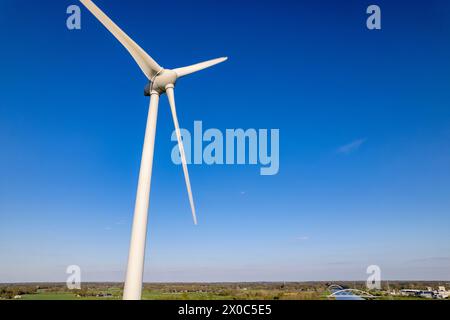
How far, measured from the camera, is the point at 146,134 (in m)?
13.9

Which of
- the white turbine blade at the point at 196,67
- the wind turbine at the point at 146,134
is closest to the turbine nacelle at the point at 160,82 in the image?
the wind turbine at the point at 146,134

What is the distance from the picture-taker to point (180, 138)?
15.1 metres

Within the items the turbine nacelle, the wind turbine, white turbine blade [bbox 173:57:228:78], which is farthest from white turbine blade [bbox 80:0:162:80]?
white turbine blade [bbox 173:57:228:78]

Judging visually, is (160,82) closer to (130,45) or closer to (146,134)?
(130,45)

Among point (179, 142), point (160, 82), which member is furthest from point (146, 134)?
point (160, 82)

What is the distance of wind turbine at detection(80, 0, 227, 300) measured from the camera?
35.9 ft

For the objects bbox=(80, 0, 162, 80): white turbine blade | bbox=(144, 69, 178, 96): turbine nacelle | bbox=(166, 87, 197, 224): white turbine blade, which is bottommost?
bbox=(166, 87, 197, 224): white turbine blade

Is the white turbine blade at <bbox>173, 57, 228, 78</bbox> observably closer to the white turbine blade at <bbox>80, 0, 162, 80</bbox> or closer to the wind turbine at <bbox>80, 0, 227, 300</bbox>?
the wind turbine at <bbox>80, 0, 227, 300</bbox>

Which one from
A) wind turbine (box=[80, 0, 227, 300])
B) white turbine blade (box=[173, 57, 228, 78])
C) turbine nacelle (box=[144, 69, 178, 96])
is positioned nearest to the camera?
wind turbine (box=[80, 0, 227, 300])

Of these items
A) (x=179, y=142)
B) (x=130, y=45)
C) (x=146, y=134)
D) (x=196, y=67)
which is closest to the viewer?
(x=146, y=134)

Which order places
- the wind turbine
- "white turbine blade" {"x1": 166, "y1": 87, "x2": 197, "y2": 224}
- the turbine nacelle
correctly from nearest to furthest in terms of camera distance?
the wind turbine, "white turbine blade" {"x1": 166, "y1": 87, "x2": 197, "y2": 224}, the turbine nacelle

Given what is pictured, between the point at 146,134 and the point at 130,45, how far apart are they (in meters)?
5.37

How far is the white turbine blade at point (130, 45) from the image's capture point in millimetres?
15609
